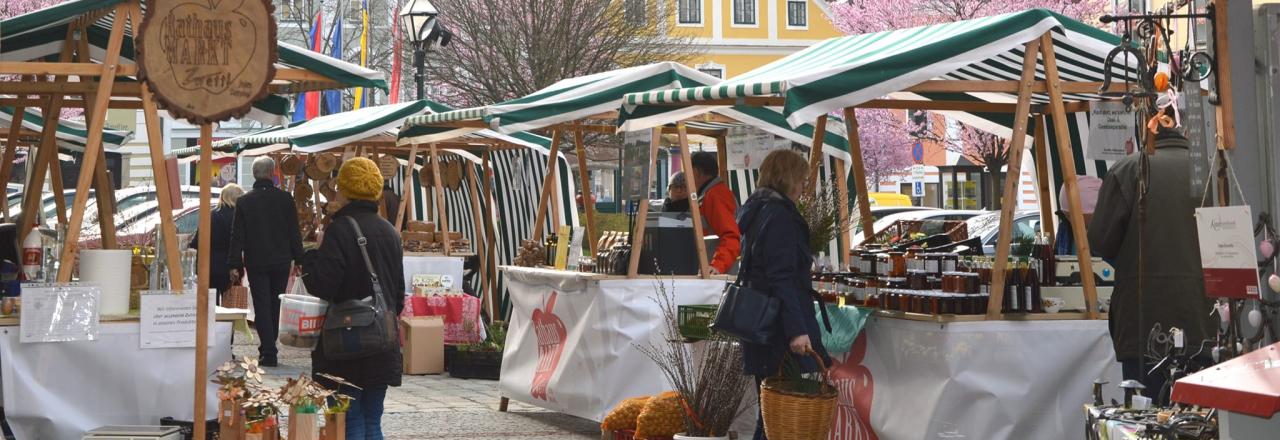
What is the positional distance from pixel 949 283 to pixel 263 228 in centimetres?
766

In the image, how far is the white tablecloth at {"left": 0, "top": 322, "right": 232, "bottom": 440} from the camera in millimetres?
6469

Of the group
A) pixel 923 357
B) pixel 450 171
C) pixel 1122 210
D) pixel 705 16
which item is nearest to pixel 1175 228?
pixel 1122 210

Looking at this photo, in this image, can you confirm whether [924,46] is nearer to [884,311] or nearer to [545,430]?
[884,311]

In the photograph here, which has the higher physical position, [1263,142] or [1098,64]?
[1098,64]

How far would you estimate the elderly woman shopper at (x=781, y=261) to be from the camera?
674 centimetres

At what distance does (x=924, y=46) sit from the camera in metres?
6.54

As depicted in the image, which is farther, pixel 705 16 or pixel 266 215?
pixel 705 16

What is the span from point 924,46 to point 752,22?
5300cm

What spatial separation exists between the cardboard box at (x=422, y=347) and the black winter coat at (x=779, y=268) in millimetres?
6628

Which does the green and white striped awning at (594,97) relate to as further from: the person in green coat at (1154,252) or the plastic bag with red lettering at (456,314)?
the plastic bag with red lettering at (456,314)

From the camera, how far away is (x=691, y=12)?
58.6 metres

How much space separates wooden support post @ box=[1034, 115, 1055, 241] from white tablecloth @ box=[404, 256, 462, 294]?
7.32 meters

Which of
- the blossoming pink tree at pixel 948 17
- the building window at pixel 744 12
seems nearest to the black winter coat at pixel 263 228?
the blossoming pink tree at pixel 948 17

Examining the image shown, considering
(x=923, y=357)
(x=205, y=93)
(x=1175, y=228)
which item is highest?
(x=205, y=93)
